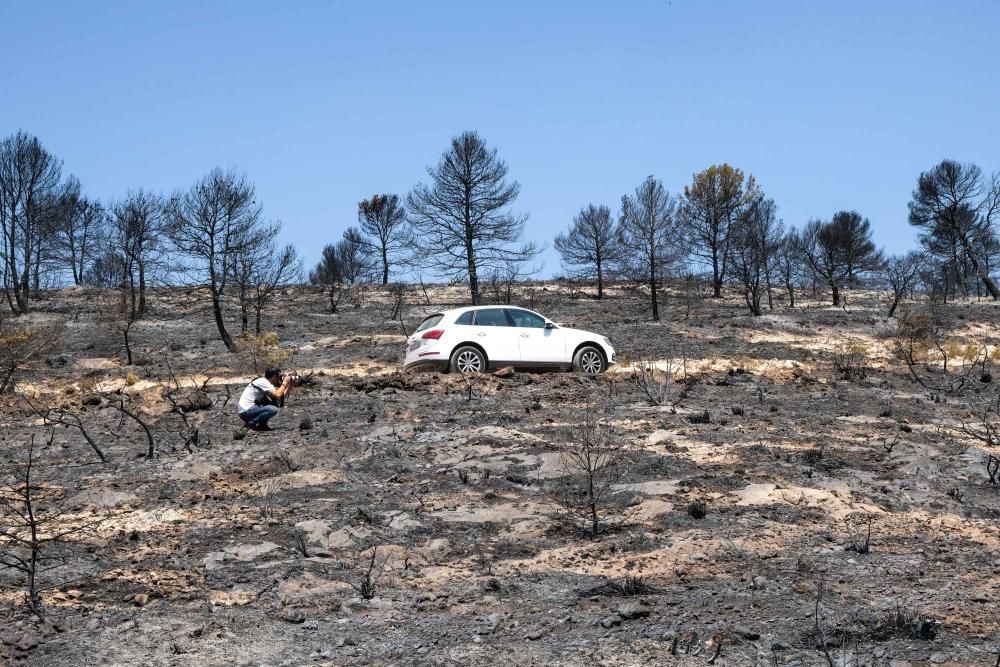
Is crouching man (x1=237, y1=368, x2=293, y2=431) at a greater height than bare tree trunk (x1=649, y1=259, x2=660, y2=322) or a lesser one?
lesser

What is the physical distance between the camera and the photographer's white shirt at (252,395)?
12203mm

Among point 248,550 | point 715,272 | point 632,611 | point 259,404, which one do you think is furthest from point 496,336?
point 715,272

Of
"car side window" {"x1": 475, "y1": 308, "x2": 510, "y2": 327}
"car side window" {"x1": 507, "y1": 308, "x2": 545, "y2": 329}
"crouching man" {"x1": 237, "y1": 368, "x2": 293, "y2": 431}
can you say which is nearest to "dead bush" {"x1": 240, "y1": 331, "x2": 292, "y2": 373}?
Answer: "car side window" {"x1": 475, "y1": 308, "x2": 510, "y2": 327}

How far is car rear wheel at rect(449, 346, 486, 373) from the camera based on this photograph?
52.9 feet

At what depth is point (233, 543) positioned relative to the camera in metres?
7.71

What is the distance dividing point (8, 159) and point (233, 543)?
41.2 meters

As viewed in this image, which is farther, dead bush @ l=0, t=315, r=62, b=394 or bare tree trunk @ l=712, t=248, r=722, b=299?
bare tree trunk @ l=712, t=248, r=722, b=299

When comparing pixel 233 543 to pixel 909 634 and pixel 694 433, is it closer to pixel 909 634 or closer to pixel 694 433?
pixel 909 634

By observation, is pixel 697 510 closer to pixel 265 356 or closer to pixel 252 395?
pixel 252 395

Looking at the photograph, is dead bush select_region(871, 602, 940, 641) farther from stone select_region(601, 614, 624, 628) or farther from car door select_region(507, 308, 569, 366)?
car door select_region(507, 308, 569, 366)

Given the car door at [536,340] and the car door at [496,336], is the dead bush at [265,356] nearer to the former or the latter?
the car door at [496,336]

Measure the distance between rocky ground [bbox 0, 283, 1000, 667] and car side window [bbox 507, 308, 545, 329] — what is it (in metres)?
1.24

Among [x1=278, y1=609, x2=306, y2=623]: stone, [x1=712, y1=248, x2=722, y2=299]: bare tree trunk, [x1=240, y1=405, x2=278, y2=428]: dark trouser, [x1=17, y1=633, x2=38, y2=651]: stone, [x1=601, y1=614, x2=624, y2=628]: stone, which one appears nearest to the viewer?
[x1=17, y1=633, x2=38, y2=651]: stone

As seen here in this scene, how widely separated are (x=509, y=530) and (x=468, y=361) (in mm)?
8270
